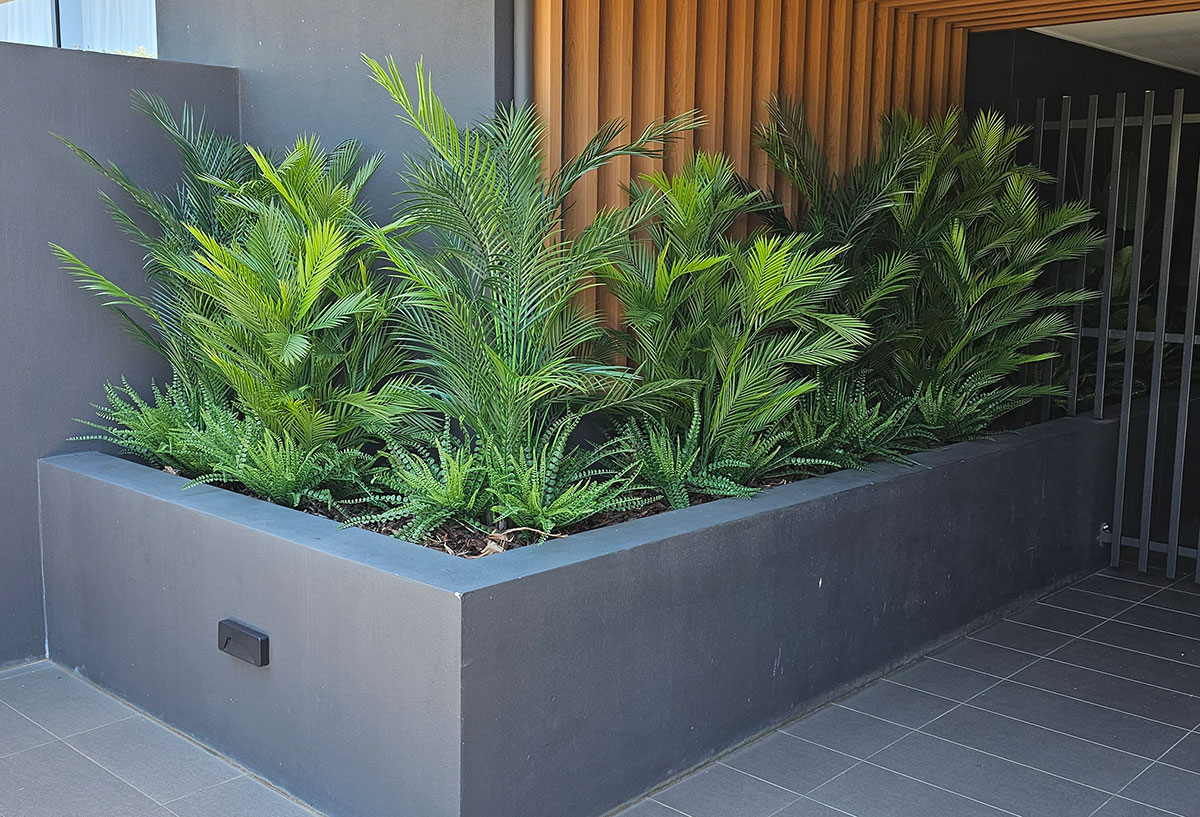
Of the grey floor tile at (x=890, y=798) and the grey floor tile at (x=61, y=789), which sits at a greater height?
the grey floor tile at (x=61, y=789)

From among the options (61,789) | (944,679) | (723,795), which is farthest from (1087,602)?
(61,789)

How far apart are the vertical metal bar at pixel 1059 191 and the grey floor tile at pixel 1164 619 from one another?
1074 mm

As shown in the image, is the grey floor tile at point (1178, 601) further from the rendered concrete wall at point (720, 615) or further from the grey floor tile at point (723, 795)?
the grey floor tile at point (723, 795)

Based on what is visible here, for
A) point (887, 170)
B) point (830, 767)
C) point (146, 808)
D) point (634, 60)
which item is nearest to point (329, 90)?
point (634, 60)

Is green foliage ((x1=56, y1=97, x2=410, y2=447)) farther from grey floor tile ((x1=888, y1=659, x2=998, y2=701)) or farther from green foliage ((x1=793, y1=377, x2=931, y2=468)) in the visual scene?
grey floor tile ((x1=888, y1=659, x2=998, y2=701))

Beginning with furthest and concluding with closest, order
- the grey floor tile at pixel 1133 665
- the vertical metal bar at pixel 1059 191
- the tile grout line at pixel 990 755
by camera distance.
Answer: the vertical metal bar at pixel 1059 191, the grey floor tile at pixel 1133 665, the tile grout line at pixel 990 755

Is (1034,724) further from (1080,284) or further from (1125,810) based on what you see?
(1080,284)

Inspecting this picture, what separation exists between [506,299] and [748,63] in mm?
1621

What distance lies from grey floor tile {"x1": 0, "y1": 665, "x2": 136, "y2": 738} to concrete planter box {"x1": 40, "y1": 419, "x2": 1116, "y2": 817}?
3.0 inches

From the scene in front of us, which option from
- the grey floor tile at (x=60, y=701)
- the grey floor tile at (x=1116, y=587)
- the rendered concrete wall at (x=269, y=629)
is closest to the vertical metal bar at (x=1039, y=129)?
the grey floor tile at (x=1116, y=587)

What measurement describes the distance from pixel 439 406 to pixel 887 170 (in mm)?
2120

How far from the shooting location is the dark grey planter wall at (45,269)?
3.72 metres

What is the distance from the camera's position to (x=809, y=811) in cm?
292

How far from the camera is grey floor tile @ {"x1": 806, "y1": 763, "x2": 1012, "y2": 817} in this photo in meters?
2.92
